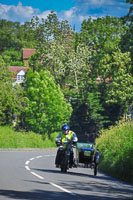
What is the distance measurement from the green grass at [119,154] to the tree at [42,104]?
130 ft

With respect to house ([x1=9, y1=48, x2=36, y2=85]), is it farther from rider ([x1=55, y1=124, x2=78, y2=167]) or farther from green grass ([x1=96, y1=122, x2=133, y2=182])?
rider ([x1=55, y1=124, x2=78, y2=167])

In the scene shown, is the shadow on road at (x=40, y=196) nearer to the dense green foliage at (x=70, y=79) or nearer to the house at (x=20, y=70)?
the dense green foliage at (x=70, y=79)

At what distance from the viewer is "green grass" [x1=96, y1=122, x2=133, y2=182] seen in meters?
18.4

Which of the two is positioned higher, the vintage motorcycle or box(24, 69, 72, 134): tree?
box(24, 69, 72, 134): tree

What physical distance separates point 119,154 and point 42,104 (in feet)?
146

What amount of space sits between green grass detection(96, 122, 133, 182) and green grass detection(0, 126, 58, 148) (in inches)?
919

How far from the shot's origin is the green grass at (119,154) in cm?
1836

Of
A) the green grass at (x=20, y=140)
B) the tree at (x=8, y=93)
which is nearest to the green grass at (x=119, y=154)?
the green grass at (x=20, y=140)

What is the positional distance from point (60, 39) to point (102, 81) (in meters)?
8.35

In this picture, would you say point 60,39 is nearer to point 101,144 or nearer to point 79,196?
point 101,144

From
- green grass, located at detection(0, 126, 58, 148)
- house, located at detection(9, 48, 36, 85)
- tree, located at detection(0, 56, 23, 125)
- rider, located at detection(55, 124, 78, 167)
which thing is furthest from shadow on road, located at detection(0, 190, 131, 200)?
house, located at detection(9, 48, 36, 85)

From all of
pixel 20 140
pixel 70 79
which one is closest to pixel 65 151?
pixel 20 140

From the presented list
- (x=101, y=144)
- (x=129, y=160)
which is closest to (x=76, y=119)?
(x=101, y=144)

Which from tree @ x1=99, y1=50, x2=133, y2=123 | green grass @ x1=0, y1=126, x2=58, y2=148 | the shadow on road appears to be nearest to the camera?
the shadow on road
